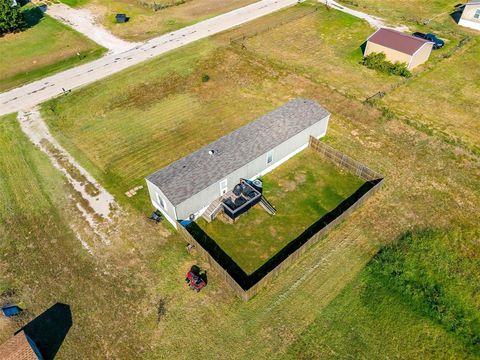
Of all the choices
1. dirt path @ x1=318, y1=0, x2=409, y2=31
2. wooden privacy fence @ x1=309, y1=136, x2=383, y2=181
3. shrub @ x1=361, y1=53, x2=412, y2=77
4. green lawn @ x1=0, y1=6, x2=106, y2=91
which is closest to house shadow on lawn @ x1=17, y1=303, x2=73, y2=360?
wooden privacy fence @ x1=309, y1=136, x2=383, y2=181

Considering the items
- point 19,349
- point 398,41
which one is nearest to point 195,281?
point 19,349

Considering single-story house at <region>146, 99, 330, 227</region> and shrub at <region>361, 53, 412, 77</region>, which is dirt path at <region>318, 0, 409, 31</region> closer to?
shrub at <region>361, 53, 412, 77</region>

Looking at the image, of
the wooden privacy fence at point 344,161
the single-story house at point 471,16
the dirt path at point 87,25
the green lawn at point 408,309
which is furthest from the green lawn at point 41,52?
the single-story house at point 471,16

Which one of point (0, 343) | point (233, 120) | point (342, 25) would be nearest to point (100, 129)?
point (233, 120)

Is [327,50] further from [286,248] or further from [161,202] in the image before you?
[161,202]

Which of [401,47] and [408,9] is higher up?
[401,47]

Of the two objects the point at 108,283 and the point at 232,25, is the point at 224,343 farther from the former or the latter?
the point at 232,25
